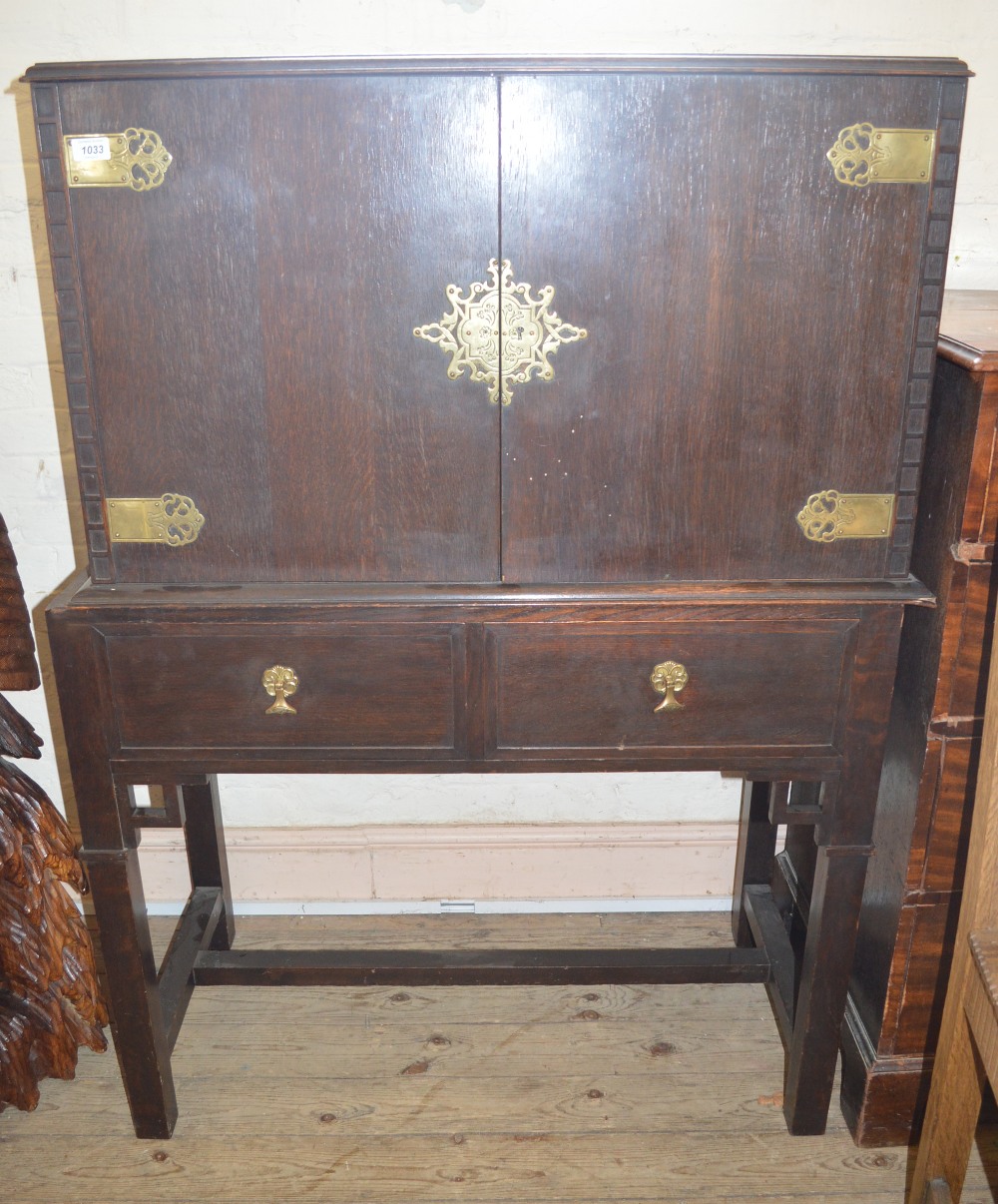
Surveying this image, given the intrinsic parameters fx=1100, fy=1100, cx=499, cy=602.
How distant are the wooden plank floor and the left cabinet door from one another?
109 centimetres

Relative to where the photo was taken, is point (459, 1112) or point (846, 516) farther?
point (459, 1112)

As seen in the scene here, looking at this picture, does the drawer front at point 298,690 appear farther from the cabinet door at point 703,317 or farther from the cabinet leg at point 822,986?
the cabinet leg at point 822,986

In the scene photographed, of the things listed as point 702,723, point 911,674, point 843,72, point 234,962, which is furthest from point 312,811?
point 843,72

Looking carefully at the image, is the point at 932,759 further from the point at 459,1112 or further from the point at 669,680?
the point at 459,1112

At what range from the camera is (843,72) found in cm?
140

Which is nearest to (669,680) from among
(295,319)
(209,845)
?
(295,319)

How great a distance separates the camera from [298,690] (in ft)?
5.60

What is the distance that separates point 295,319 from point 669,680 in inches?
29.9

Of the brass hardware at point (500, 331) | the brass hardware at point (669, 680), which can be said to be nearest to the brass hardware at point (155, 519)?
the brass hardware at point (500, 331)

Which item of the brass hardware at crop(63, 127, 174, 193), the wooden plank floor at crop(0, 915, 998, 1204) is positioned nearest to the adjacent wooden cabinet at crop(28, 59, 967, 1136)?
the brass hardware at crop(63, 127, 174, 193)

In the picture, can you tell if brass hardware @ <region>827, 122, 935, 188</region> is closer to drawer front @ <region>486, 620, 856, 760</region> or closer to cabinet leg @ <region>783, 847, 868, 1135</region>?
drawer front @ <region>486, 620, 856, 760</region>

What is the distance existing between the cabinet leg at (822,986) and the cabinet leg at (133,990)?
1.14 meters

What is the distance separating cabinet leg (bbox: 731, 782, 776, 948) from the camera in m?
2.40

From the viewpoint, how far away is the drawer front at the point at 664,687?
5.46ft
